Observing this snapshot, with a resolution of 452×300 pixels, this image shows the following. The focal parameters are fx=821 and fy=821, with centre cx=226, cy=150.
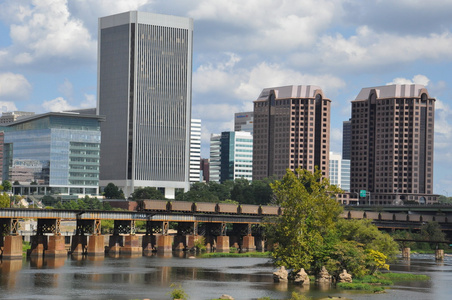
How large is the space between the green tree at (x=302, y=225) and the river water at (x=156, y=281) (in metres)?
5.22

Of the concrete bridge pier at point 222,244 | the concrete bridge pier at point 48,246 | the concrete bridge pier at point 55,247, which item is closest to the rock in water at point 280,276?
the concrete bridge pier at point 55,247

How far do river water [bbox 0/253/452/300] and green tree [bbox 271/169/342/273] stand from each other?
5219 mm

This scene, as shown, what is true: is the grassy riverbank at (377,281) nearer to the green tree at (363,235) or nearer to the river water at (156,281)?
the river water at (156,281)

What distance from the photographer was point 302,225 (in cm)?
11669

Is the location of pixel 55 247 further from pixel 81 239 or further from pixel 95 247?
pixel 81 239

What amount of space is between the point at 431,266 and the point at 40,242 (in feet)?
252

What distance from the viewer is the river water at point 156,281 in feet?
323

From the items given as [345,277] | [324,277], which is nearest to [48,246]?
[324,277]

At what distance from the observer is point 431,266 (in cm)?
16362

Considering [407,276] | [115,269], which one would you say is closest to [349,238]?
[407,276]

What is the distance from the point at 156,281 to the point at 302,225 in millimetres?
22028

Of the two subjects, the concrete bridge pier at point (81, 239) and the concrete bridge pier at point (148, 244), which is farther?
the concrete bridge pier at point (148, 244)

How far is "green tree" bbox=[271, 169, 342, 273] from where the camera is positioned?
11625 centimetres

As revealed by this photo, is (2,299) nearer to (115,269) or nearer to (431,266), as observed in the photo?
(115,269)
